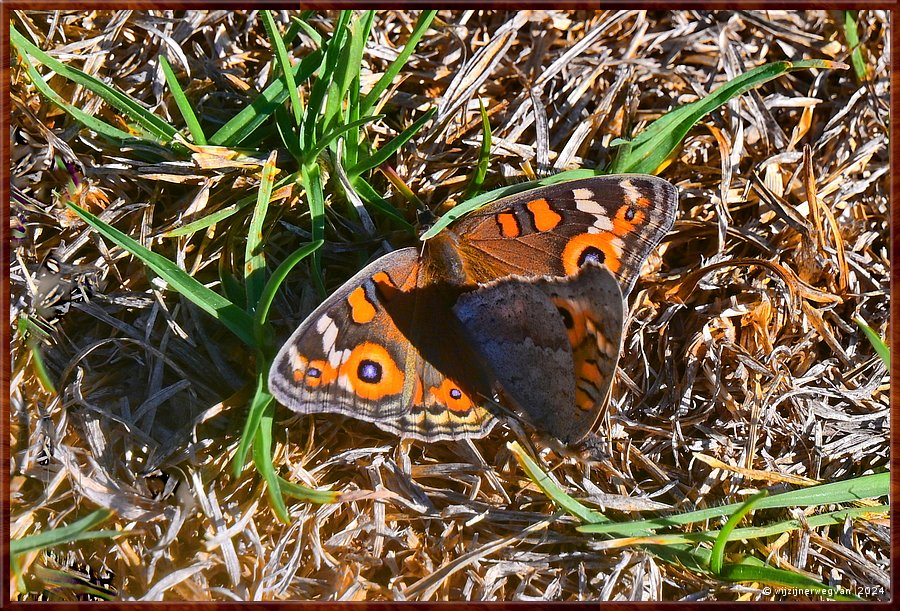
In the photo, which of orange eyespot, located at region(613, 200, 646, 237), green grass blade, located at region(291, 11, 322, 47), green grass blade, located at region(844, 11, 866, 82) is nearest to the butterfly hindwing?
orange eyespot, located at region(613, 200, 646, 237)

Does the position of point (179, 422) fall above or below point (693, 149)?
below

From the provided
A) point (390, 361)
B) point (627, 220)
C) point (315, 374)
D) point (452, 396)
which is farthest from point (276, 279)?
point (627, 220)

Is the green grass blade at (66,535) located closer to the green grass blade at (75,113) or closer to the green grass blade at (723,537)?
the green grass blade at (75,113)

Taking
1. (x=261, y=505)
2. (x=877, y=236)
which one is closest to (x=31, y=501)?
(x=261, y=505)

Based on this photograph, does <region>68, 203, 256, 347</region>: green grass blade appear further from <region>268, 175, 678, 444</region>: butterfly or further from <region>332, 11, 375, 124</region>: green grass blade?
<region>332, 11, 375, 124</region>: green grass blade

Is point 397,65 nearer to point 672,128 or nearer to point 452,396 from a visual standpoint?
point 672,128

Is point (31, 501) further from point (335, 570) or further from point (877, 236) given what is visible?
point (877, 236)
